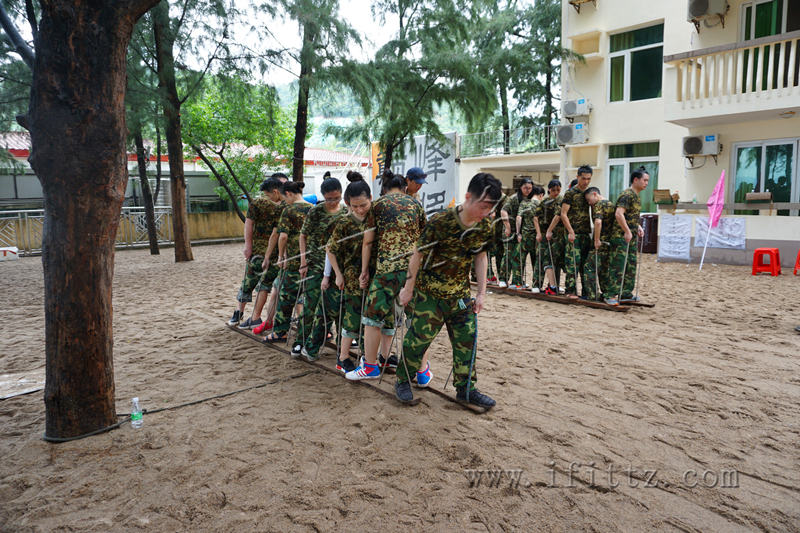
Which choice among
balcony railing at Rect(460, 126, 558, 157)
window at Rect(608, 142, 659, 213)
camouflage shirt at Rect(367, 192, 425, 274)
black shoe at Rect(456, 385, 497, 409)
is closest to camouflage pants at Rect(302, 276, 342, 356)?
camouflage shirt at Rect(367, 192, 425, 274)

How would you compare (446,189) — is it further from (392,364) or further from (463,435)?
(463,435)

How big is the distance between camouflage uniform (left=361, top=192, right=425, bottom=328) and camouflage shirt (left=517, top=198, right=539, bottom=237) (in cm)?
480

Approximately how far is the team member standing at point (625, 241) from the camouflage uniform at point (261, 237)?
4511 millimetres

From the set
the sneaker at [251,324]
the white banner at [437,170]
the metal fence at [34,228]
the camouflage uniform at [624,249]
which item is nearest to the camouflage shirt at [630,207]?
the camouflage uniform at [624,249]

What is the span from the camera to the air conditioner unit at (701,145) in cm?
1244

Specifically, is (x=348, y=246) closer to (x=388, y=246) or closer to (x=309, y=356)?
(x=388, y=246)

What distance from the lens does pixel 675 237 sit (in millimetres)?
12828

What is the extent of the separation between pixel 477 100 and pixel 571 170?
6969 mm

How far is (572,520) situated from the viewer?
2.59 metres

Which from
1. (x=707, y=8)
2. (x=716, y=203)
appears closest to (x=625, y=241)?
(x=716, y=203)

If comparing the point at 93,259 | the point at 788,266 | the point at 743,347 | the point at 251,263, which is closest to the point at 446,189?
the point at 251,263

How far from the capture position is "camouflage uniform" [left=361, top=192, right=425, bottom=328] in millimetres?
4113

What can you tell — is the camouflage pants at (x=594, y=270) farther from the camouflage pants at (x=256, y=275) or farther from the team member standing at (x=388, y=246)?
the camouflage pants at (x=256, y=275)

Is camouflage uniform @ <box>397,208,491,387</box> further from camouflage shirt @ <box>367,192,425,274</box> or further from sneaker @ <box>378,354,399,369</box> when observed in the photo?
sneaker @ <box>378,354,399,369</box>
